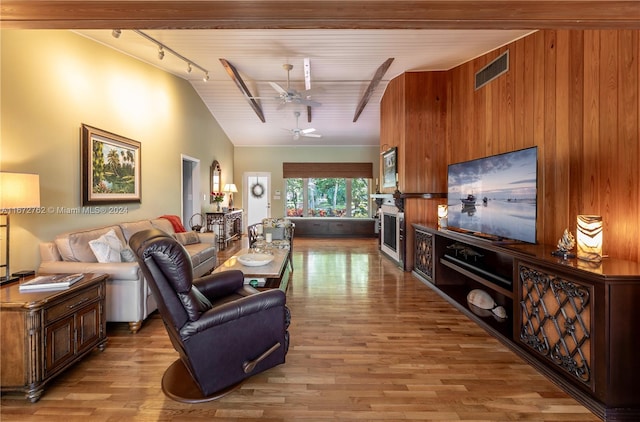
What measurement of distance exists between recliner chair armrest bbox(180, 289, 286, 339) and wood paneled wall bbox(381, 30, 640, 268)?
256cm

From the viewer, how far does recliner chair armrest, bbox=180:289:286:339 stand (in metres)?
1.75

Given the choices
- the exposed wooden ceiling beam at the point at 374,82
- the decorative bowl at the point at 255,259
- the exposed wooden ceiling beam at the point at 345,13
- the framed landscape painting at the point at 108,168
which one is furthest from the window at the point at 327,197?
the exposed wooden ceiling beam at the point at 345,13

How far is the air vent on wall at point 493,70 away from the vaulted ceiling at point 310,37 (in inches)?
8.5

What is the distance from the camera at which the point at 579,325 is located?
1.92m

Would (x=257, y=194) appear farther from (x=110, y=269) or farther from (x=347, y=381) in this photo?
(x=347, y=381)

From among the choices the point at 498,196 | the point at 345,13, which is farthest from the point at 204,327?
the point at 498,196

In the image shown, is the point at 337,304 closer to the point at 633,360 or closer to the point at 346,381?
the point at 346,381

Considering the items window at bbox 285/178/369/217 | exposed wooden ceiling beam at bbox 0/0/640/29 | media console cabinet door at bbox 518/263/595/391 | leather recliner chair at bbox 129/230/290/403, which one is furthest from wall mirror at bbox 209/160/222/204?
media console cabinet door at bbox 518/263/595/391

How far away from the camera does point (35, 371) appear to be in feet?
6.19

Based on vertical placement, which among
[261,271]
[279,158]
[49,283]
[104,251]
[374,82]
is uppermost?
[374,82]

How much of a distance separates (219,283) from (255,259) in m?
0.87

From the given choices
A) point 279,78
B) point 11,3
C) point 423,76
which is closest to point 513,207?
point 423,76

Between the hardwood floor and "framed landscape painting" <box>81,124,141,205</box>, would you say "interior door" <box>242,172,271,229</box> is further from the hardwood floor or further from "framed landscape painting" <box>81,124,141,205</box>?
the hardwood floor

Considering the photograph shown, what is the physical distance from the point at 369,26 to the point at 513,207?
2199 millimetres
